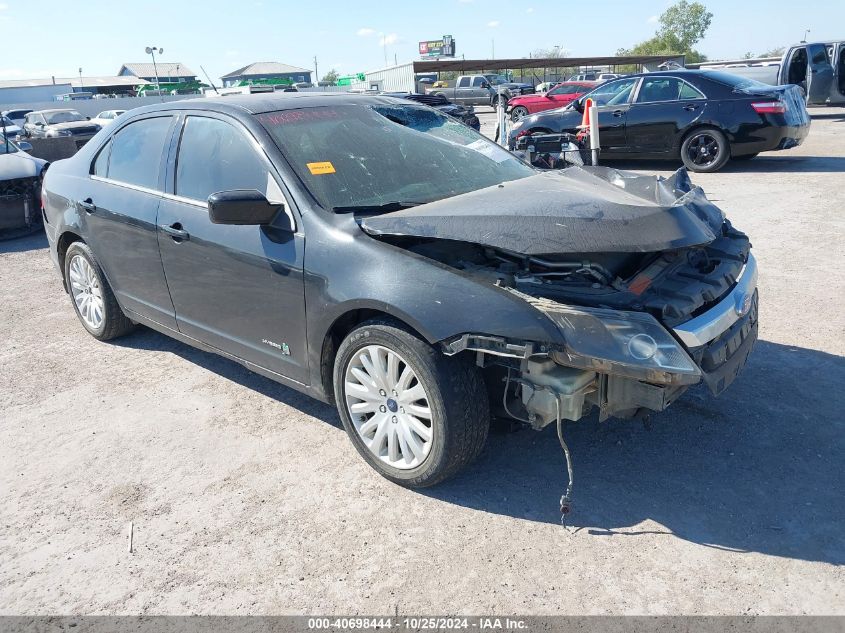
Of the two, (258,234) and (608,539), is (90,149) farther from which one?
(608,539)

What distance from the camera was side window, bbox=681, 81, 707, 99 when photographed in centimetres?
1093

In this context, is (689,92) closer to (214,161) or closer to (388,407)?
(214,161)

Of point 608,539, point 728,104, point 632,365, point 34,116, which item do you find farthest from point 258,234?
point 34,116

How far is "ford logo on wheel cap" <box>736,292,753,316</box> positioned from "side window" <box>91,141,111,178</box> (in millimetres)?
4059

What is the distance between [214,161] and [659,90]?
31.6 ft

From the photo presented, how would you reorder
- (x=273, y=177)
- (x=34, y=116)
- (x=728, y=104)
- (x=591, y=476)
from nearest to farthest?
(x=591, y=476), (x=273, y=177), (x=728, y=104), (x=34, y=116)

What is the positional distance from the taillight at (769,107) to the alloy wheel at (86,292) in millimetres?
9698

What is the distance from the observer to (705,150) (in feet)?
37.0

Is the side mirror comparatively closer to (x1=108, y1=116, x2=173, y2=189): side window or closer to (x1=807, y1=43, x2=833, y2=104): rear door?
(x1=108, y1=116, x2=173, y2=189): side window

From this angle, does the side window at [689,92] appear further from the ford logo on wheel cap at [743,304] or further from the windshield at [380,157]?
the ford logo on wheel cap at [743,304]

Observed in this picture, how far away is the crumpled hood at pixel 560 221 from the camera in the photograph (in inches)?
113

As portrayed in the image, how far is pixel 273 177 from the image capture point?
351 centimetres

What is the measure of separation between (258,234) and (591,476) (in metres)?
2.04

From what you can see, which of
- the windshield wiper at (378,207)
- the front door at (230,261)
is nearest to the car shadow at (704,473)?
the front door at (230,261)
